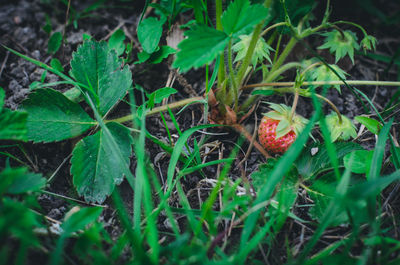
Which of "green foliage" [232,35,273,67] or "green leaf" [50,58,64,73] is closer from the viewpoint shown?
"green foliage" [232,35,273,67]

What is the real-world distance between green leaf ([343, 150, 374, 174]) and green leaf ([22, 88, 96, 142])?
101 centimetres

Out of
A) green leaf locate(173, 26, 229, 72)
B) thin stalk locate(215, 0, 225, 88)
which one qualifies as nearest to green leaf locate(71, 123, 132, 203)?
green leaf locate(173, 26, 229, 72)

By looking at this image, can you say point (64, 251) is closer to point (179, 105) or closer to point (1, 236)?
point (1, 236)

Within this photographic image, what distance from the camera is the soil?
127 centimetres

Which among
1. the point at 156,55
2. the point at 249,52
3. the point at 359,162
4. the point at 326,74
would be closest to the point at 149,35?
the point at 156,55

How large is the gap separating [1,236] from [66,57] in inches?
44.9

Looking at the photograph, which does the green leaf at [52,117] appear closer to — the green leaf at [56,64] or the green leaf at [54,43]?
the green leaf at [56,64]

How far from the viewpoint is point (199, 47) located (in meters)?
0.98

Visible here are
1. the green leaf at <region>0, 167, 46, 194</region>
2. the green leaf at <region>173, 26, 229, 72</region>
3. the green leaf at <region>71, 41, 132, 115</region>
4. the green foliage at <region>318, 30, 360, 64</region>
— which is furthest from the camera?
the green foliage at <region>318, 30, 360, 64</region>

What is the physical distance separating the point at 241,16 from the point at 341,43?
0.67m

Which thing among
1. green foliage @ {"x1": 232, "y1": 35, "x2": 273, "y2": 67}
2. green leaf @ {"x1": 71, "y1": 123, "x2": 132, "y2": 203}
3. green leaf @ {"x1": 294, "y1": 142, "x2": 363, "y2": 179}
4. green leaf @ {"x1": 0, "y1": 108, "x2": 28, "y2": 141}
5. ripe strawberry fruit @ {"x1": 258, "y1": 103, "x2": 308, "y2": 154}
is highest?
green leaf @ {"x1": 0, "y1": 108, "x2": 28, "y2": 141}

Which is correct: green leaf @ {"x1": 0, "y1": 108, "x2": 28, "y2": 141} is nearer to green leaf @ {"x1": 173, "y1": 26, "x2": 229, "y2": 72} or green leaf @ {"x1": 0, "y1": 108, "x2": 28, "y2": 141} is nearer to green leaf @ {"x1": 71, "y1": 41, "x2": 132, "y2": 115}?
green leaf @ {"x1": 71, "y1": 41, "x2": 132, "y2": 115}

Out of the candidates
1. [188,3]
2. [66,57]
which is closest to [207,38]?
[188,3]

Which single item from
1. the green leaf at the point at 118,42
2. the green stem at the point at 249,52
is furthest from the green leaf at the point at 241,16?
the green leaf at the point at 118,42
